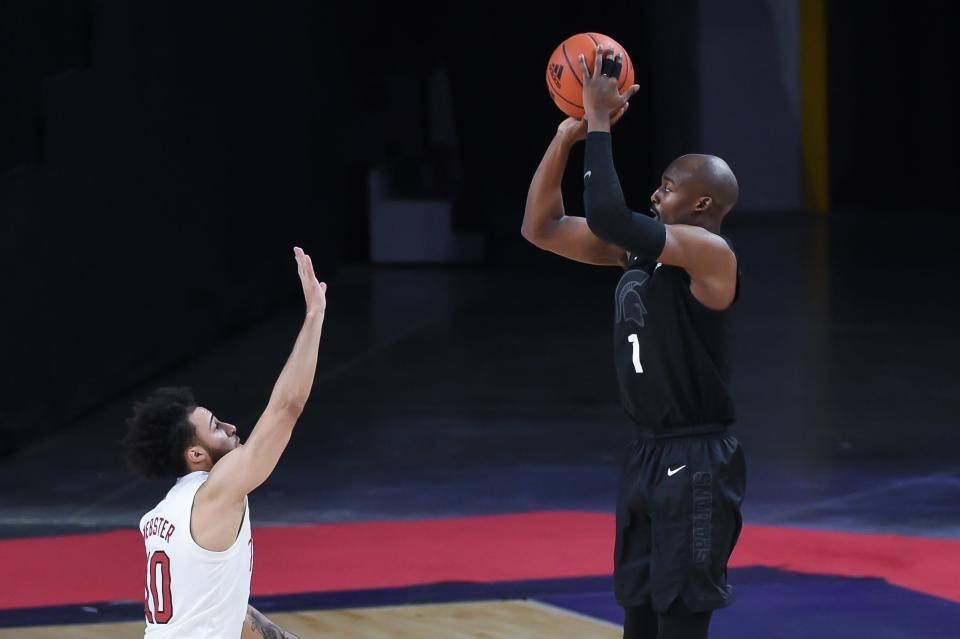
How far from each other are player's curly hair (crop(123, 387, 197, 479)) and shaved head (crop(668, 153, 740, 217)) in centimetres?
123

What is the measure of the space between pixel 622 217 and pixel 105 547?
12.7ft

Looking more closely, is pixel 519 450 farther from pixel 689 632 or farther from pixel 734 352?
pixel 689 632

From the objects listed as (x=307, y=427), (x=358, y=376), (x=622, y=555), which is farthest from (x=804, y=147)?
(x=622, y=555)

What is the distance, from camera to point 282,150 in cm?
1366

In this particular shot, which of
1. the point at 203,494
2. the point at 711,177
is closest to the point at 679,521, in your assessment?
the point at 711,177

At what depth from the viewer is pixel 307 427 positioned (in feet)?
31.2

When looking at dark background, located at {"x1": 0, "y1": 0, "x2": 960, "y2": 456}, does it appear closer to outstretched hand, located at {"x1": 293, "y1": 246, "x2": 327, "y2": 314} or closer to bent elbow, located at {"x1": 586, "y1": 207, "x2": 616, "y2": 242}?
outstretched hand, located at {"x1": 293, "y1": 246, "x2": 327, "y2": 314}

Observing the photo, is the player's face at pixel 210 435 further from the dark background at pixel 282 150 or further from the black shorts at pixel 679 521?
the dark background at pixel 282 150

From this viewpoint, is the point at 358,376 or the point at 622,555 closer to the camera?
the point at 622,555

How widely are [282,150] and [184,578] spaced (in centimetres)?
1029

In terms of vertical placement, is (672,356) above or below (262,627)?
above

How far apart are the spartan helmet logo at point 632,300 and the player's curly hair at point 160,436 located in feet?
3.27

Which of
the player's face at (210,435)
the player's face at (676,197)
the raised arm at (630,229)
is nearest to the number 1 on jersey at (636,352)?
the raised arm at (630,229)

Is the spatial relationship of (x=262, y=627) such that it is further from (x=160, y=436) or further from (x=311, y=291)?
(x=311, y=291)
